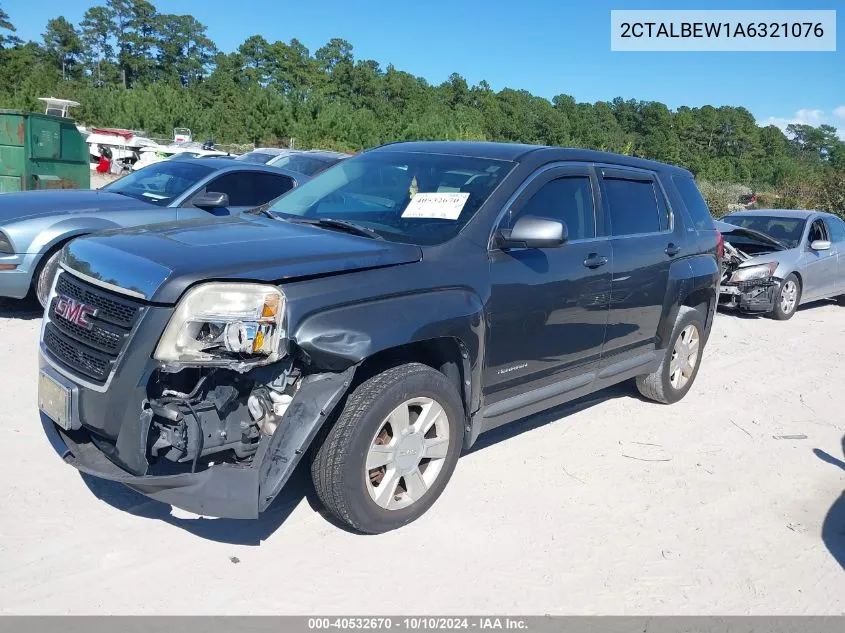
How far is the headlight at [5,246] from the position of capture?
21.8 feet

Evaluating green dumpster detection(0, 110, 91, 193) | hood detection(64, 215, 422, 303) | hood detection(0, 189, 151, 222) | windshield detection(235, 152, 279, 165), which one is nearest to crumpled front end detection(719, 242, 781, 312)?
hood detection(0, 189, 151, 222)

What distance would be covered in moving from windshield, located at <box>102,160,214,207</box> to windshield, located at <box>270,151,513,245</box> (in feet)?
10.5

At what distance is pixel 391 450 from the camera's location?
11.7 ft

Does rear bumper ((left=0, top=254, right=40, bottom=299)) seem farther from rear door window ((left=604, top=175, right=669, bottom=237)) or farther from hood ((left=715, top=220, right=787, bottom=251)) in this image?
hood ((left=715, top=220, right=787, bottom=251))

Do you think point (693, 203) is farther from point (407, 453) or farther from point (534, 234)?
point (407, 453)

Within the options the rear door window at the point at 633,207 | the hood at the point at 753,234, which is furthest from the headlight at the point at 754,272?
the rear door window at the point at 633,207

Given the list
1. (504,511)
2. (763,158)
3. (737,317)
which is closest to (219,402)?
(504,511)

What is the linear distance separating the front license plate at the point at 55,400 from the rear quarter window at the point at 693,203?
15.6 ft

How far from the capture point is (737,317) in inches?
413

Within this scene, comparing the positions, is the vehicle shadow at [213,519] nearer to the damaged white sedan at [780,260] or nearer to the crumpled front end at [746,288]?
the crumpled front end at [746,288]

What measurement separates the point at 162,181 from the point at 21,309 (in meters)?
1.94

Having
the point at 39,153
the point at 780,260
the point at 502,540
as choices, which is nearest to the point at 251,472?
the point at 502,540

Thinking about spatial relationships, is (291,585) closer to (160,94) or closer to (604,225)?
(604,225)

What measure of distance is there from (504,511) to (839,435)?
3.22 metres
